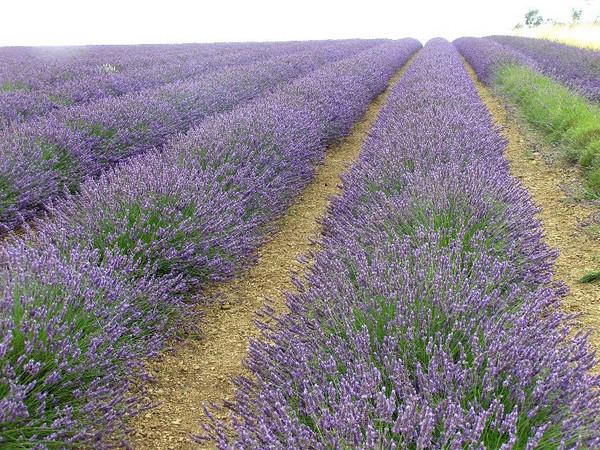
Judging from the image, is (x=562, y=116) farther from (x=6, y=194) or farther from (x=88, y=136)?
(x=6, y=194)

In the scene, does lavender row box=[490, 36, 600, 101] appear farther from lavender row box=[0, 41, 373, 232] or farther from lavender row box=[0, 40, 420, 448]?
lavender row box=[0, 40, 420, 448]

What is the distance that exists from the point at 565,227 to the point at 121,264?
3549 millimetres

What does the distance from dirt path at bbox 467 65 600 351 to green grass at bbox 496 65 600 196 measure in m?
0.27

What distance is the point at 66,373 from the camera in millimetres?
1755

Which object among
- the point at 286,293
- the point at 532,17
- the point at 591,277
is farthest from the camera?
the point at 532,17

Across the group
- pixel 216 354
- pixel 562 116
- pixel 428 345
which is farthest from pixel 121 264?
pixel 562 116

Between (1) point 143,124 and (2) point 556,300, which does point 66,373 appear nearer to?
(2) point 556,300

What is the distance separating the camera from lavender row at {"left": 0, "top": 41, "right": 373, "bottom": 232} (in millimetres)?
3969

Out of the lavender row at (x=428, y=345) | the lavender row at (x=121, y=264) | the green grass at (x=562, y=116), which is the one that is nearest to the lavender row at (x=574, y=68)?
the green grass at (x=562, y=116)

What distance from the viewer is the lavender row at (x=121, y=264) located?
1690 millimetres

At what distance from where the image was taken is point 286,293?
218 cm

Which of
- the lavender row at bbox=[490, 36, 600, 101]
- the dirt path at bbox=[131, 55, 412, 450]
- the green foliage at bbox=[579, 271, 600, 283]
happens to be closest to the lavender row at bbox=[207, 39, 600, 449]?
the dirt path at bbox=[131, 55, 412, 450]

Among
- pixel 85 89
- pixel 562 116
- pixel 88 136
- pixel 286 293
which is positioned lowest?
pixel 562 116

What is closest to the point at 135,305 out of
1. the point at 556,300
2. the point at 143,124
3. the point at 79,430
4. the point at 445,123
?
the point at 79,430
